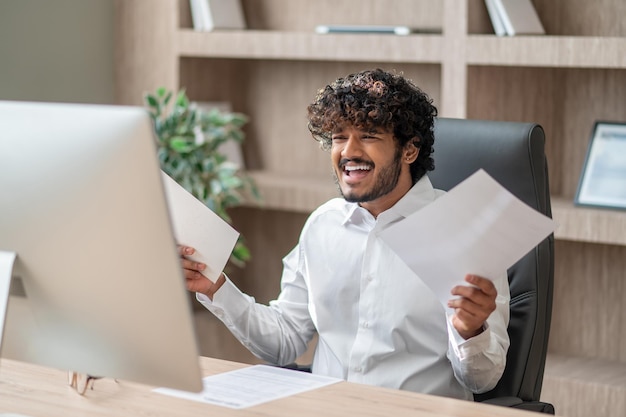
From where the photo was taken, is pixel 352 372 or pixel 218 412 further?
pixel 352 372

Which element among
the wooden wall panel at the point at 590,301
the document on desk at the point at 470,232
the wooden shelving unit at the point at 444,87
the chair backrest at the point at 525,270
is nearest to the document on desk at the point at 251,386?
the document on desk at the point at 470,232

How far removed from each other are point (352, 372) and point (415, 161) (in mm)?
437

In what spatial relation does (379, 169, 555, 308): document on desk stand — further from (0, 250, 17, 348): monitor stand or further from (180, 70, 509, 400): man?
(0, 250, 17, 348): monitor stand

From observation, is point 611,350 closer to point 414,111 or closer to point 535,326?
point 535,326

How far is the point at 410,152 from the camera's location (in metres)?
2.12

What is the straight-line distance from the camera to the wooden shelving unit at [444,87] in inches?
129

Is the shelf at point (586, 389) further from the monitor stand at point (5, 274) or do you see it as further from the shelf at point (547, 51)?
the monitor stand at point (5, 274)

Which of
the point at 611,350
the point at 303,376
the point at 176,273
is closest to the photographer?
the point at 176,273

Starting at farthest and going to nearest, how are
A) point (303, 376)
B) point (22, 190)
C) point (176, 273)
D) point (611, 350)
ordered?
point (611, 350), point (303, 376), point (22, 190), point (176, 273)

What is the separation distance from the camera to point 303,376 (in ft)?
6.14

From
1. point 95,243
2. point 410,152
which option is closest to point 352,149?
point 410,152

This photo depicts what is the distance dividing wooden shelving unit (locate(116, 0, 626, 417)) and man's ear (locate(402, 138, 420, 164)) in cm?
125

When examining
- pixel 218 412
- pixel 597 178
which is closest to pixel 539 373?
pixel 218 412

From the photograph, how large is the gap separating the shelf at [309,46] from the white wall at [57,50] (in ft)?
1.16
